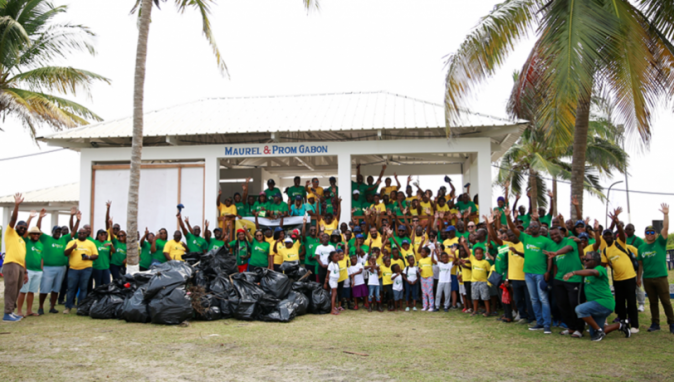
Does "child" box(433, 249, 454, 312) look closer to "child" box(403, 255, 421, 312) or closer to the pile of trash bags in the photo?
"child" box(403, 255, 421, 312)

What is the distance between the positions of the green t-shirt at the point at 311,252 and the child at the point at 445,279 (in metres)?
2.70

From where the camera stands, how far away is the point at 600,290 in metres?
7.49

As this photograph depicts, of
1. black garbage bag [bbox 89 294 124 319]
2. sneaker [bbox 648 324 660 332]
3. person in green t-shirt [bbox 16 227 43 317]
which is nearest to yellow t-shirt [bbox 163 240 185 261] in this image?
black garbage bag [bbox 89 294 124 319]

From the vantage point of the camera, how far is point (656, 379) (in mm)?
5477

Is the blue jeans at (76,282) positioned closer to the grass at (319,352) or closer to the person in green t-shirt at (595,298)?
the grass at (319,352)

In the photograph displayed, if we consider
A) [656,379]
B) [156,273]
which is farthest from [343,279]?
[656,379]

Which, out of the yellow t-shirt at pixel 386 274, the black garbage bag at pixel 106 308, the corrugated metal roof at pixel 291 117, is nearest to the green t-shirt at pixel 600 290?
the yellow t-shirt at pixel 386 274

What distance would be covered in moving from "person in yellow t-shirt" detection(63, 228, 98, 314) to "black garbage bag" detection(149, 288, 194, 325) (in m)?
2.38

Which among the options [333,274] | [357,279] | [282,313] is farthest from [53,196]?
[282,313]

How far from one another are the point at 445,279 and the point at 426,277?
0.39 metres

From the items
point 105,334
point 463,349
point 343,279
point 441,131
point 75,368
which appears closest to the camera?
point 75,368

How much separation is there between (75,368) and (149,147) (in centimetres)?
944

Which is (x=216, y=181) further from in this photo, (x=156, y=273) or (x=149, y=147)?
(x=156, y=273)

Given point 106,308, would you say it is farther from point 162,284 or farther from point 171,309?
point 171,309
